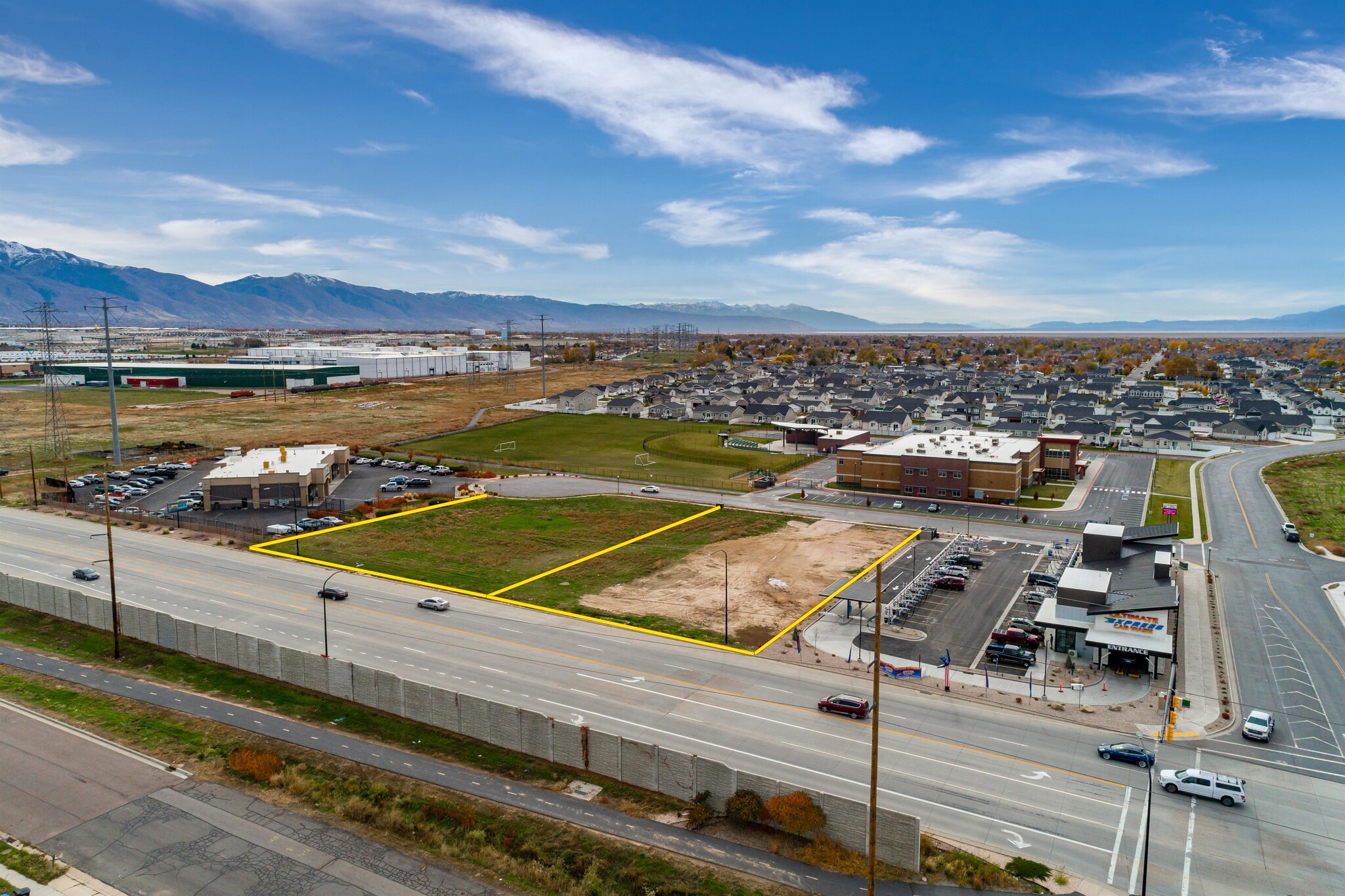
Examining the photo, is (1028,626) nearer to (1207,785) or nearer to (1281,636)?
(1281,636)

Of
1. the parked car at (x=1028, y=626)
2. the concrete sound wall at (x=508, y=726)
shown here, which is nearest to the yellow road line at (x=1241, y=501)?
the parked car at (x=1028, y=626)

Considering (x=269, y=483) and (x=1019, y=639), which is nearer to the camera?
(x=1019, y=639)

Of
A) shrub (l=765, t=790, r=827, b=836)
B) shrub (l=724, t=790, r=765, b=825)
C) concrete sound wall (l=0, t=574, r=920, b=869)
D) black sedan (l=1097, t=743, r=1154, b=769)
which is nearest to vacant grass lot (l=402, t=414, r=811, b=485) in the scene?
concrete sound wall (l=0, t=574, r=920, b=869)

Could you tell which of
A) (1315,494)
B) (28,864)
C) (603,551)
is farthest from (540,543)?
(1315,494)

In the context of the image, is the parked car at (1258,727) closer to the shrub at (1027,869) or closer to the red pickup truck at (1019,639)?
the red pickup truck at (1019,639)

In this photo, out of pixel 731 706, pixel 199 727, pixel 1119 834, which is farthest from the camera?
pixel 731 706

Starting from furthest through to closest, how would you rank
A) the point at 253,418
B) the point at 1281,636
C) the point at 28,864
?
the point at 253,418, the point at 1281,636, the point at 28,864

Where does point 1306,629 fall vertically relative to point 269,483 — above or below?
below

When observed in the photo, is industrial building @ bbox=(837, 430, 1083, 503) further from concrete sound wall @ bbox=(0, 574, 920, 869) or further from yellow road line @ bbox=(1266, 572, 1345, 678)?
concrete sound wall @ bbox=(0, 574, 920, 869)
